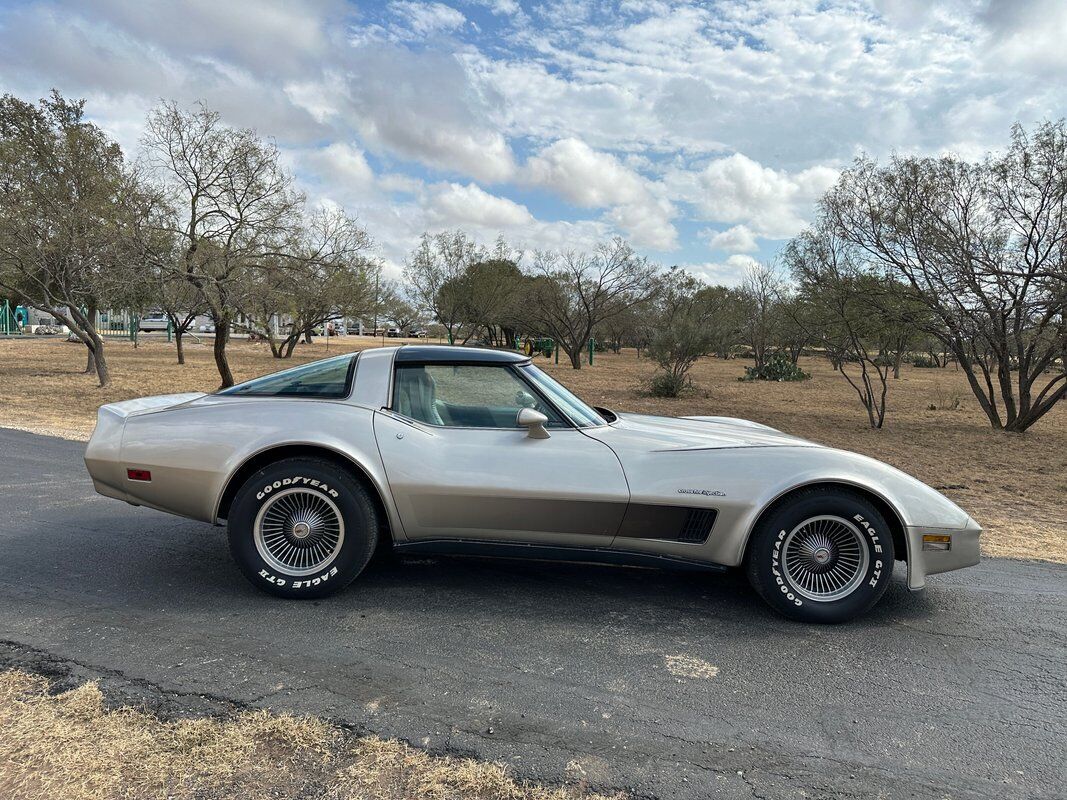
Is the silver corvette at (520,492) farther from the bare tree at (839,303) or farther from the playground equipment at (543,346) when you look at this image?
the playground equipment at (543,346)

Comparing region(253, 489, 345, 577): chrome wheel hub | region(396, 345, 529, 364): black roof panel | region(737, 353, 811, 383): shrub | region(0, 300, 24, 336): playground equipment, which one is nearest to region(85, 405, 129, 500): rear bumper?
region(253, 489, 345, 577): chrome wheel hub

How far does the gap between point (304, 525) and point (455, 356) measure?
1.27 meters

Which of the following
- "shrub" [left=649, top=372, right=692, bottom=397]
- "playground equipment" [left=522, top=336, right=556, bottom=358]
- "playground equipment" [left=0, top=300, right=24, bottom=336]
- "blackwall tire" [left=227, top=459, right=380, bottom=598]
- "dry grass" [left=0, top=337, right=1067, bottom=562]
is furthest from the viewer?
"playground equipment" [left=0, top=300, right=24, bottom=336]

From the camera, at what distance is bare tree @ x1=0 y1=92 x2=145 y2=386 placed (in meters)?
16.1

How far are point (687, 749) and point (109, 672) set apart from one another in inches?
93.5

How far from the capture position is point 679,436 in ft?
12.6

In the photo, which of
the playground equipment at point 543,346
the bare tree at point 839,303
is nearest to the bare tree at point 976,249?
the bare tree at point 839,303

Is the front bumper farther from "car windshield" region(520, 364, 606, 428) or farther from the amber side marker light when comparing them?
"car windshield" region(520, 364, 606, 428)

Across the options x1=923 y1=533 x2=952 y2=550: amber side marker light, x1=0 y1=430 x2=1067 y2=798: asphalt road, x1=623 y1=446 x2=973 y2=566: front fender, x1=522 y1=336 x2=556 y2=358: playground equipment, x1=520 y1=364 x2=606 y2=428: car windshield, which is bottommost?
x1=0 y1=430 x2=1067 y2=798: asphalt road

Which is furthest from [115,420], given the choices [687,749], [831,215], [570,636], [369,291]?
[369,291]

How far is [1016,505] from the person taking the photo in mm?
7902

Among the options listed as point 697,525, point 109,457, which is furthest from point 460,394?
point 109,457

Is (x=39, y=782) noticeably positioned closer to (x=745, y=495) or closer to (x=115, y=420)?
(x=115, y=420)

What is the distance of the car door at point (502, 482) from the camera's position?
3574 millimetres
